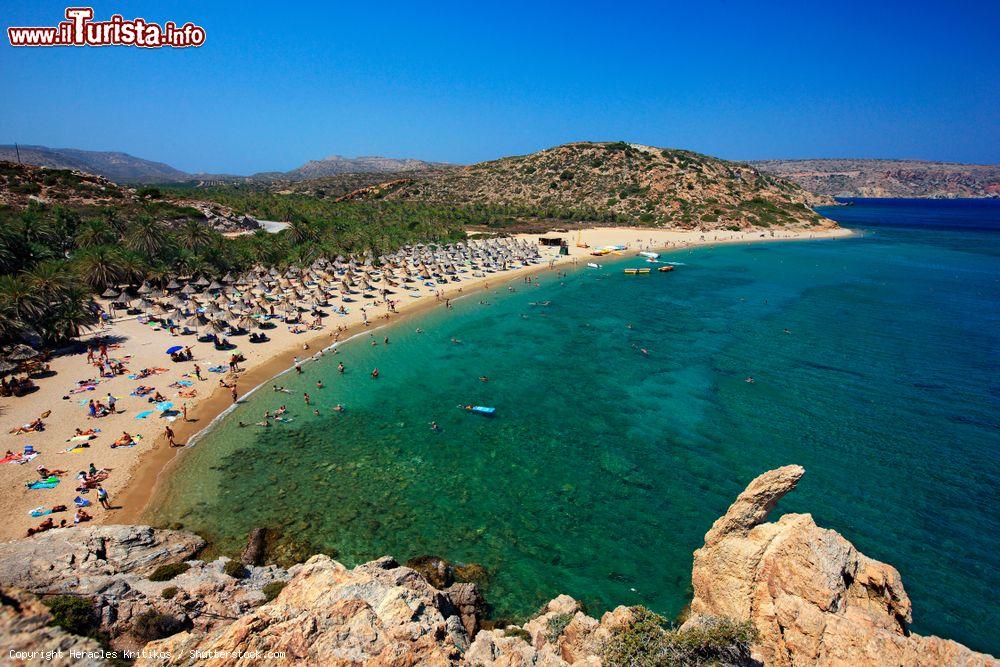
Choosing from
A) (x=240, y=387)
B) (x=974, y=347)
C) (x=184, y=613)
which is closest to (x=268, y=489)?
(x=184, y=613)

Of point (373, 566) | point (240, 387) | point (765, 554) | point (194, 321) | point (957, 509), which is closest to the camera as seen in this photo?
point (765, 554)

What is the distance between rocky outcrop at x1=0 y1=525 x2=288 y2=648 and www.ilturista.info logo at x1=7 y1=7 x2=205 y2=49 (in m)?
31.8

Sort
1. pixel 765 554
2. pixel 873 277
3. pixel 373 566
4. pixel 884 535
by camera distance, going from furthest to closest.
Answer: pixel 873 277 < pixel 884 535 < pixel 373 566 < pixel 765 554

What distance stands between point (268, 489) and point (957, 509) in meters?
32.5

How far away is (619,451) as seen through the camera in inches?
1013

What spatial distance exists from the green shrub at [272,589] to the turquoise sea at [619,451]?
11.0 feet

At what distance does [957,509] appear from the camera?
835 inches

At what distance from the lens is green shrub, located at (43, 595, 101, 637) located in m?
11.0

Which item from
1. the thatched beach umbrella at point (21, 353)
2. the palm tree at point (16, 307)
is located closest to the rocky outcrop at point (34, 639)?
the thatched beach umbrella at point (21, 353)

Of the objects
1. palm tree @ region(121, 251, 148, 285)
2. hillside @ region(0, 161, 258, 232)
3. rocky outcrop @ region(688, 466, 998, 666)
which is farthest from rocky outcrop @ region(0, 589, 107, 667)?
hillside @ region(0, 161, 258, 232)

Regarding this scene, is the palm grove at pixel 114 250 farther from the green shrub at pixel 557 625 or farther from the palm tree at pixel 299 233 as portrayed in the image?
the green shrub at pixel 557 625

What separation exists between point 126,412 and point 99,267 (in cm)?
2566

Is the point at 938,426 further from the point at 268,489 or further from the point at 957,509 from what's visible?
the point at 268,489

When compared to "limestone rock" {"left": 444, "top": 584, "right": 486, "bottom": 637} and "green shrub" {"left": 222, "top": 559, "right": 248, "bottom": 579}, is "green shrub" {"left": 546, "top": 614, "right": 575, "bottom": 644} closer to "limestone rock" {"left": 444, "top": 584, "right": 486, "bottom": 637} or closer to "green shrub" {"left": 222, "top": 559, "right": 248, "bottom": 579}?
"limestone rock" {"left": 444, "top": 584, "right": 486, "bottom": 637}
